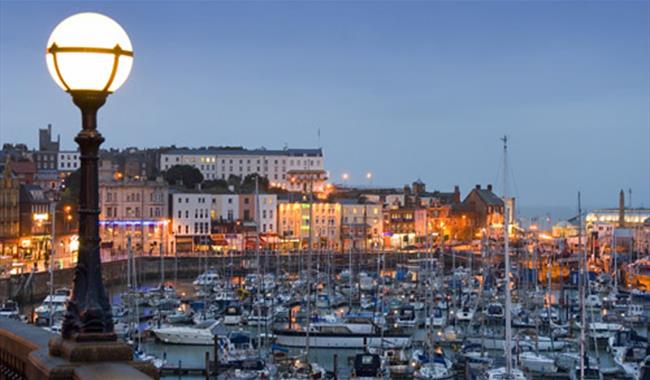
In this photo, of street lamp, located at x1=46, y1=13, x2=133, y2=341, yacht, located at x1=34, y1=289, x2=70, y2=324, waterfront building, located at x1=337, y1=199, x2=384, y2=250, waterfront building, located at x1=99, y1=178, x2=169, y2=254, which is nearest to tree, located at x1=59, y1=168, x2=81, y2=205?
waterfront building, located at x1=99, y1=178, x2=169, y2=254

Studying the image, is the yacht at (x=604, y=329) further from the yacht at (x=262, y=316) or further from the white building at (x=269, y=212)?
the white building at (x=269, y=212)

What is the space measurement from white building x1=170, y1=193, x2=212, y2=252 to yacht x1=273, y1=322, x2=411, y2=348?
5190 cm

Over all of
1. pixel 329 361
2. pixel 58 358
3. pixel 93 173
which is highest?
pixel 93 173

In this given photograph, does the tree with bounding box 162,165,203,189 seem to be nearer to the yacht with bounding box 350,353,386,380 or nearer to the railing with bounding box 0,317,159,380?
the yacht with bounding box 350,353,386,380

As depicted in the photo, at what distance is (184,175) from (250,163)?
14.7 m

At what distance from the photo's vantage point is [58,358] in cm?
539

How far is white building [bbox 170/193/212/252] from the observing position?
94562 millimetres

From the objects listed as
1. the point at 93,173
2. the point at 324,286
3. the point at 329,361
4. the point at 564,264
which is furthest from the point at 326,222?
the point at 93,173

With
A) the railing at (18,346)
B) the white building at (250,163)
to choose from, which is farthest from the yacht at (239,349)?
the white building at (250,163)

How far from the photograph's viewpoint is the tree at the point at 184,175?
116 meters

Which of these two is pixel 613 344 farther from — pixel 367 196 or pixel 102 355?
pixel 367 196

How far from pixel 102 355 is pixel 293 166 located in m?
125

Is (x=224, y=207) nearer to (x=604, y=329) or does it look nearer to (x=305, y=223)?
(x=305, y=223)

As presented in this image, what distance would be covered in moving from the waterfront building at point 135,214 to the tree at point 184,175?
21584mm
